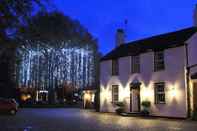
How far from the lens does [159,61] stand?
3244cm

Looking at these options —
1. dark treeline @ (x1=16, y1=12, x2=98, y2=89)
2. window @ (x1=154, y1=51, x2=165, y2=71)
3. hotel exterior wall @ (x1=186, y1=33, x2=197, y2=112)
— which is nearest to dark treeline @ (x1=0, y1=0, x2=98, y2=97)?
dark treeline @ (x1=16, y1=12, x2=98, y2=89)

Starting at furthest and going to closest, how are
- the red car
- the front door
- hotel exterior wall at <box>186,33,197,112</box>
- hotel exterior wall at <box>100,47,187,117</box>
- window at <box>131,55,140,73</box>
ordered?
window at <box>131,55,140,73</box> < the front door < the red car < hotel exterior wall at <box>100,47,187,117</box> < hotel exterior wall at <box>186,33,197,112</box>

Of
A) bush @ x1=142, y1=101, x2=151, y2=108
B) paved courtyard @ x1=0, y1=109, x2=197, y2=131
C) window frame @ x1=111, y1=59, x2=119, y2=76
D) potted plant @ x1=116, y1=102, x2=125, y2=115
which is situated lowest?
paved courtyard @ x1=0, y1=109, x2=197, y2=131

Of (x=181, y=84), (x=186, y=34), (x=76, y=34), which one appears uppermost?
(x=76, y=34)

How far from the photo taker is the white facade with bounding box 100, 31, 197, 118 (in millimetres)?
29438

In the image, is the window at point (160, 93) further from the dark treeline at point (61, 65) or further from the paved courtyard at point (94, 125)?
the dark treeline at point (61, 65)

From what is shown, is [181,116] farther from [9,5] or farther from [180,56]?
[9,5]

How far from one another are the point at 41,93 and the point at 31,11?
198 ft

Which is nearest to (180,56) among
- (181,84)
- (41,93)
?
(181,84)

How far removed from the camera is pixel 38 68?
205ft

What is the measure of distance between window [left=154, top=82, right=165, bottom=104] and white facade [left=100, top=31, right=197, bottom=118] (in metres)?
0.31

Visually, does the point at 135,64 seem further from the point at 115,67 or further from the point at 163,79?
the point at 163,79

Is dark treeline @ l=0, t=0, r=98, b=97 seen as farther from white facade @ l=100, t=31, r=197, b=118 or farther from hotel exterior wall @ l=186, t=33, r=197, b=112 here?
hotel exterior wall @ l=186, t=33, r=197, b=112

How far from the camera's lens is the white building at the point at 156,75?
1147 inches
